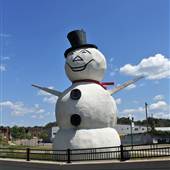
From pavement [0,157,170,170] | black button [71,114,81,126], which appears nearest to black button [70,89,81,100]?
black button [71,114,81,126]

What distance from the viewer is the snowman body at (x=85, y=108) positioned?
51.6ft

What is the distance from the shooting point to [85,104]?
1592 centimetres

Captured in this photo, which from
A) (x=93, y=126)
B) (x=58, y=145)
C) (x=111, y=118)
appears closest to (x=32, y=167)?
(x=58, y=145)

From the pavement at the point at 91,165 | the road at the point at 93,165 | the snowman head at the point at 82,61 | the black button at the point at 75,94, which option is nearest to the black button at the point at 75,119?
the black button at the point at 75,94

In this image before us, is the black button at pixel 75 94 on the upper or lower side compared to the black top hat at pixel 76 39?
lower

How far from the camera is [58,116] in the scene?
54.6ft

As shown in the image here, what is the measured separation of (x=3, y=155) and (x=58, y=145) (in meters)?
3.68

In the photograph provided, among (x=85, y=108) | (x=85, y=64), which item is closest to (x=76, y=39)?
(x=85, y=64)

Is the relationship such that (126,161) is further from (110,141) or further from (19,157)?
(19,157)

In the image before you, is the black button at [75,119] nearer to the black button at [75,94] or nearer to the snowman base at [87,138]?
the snowman base at [87,138]

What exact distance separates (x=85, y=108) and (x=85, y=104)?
182 millimetres

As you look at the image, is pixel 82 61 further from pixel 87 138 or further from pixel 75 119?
pixel 87 138

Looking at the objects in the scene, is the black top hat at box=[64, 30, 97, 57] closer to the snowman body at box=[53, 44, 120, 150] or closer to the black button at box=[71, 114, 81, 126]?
the snowman body at box=[53, 44, 120, 150]

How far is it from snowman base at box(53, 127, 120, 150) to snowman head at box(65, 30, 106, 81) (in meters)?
2.65
